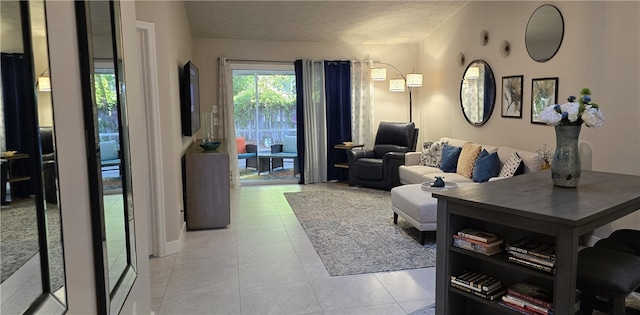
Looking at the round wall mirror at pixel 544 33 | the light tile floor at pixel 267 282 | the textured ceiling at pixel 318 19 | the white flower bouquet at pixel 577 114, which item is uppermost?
the textured ceiling at pixel 318 19

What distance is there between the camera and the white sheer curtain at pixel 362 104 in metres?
7.12

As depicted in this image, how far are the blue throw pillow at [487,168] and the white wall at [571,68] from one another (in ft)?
1.35

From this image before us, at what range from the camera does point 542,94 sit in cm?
445

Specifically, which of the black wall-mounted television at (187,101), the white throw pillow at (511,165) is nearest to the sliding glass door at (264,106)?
the black wall-mounted television at (187,101)

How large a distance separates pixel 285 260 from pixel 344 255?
516 mm

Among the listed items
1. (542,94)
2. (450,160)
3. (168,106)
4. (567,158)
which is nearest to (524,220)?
(567,158)

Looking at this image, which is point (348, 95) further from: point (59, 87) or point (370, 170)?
point (59, 87)

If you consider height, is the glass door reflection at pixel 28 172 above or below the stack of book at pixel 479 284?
above

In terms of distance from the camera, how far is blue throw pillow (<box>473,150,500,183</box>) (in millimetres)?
4684

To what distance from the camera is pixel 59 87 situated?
120cm

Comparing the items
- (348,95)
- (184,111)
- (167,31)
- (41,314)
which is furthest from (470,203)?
(348,95)

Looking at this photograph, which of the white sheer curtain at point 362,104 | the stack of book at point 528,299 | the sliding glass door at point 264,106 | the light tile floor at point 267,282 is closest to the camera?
the stack of book at point 528,299

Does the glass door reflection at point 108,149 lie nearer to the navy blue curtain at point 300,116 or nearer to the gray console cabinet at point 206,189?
the gray console cabinet at point 206,189

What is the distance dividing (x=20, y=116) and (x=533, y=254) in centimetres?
193
